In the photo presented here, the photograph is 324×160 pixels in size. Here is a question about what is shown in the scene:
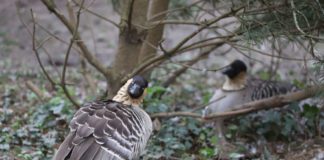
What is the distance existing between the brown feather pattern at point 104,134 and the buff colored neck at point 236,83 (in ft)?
10.7

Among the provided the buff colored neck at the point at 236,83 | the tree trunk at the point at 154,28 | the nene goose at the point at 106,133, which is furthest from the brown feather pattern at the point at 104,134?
the buff colored neck at the point at 236,83

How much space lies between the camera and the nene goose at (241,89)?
28.5 ft

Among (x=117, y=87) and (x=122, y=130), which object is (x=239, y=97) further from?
(x=122, y=130)

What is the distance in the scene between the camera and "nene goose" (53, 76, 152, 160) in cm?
538

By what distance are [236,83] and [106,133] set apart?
13.0ft

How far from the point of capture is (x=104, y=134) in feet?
18.0

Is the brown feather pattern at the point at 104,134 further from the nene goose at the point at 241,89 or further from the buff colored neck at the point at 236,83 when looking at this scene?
the buff colored neck at the point at 236,83

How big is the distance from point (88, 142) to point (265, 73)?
19.4 ft

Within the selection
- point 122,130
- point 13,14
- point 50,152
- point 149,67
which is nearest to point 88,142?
point 122,130

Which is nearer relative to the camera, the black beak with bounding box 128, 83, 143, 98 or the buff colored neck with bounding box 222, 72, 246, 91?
the black beak with bounding box 128, 83, 143, 98

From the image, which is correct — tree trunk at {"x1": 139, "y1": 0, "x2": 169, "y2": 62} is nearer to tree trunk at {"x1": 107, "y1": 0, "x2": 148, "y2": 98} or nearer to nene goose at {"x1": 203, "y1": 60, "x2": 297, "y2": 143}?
tree trunk at {"x1": 107, "y1": 0, "x2": 148, "y2": 98}

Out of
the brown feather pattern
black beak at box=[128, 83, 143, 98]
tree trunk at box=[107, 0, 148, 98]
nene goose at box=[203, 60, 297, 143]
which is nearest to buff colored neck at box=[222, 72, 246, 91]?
nene goose at box=[203, 60, 297, 143]

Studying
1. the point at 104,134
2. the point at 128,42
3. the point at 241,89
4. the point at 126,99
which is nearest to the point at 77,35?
the point at 128,42

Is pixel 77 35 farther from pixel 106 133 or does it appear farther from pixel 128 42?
pixel 106 133
